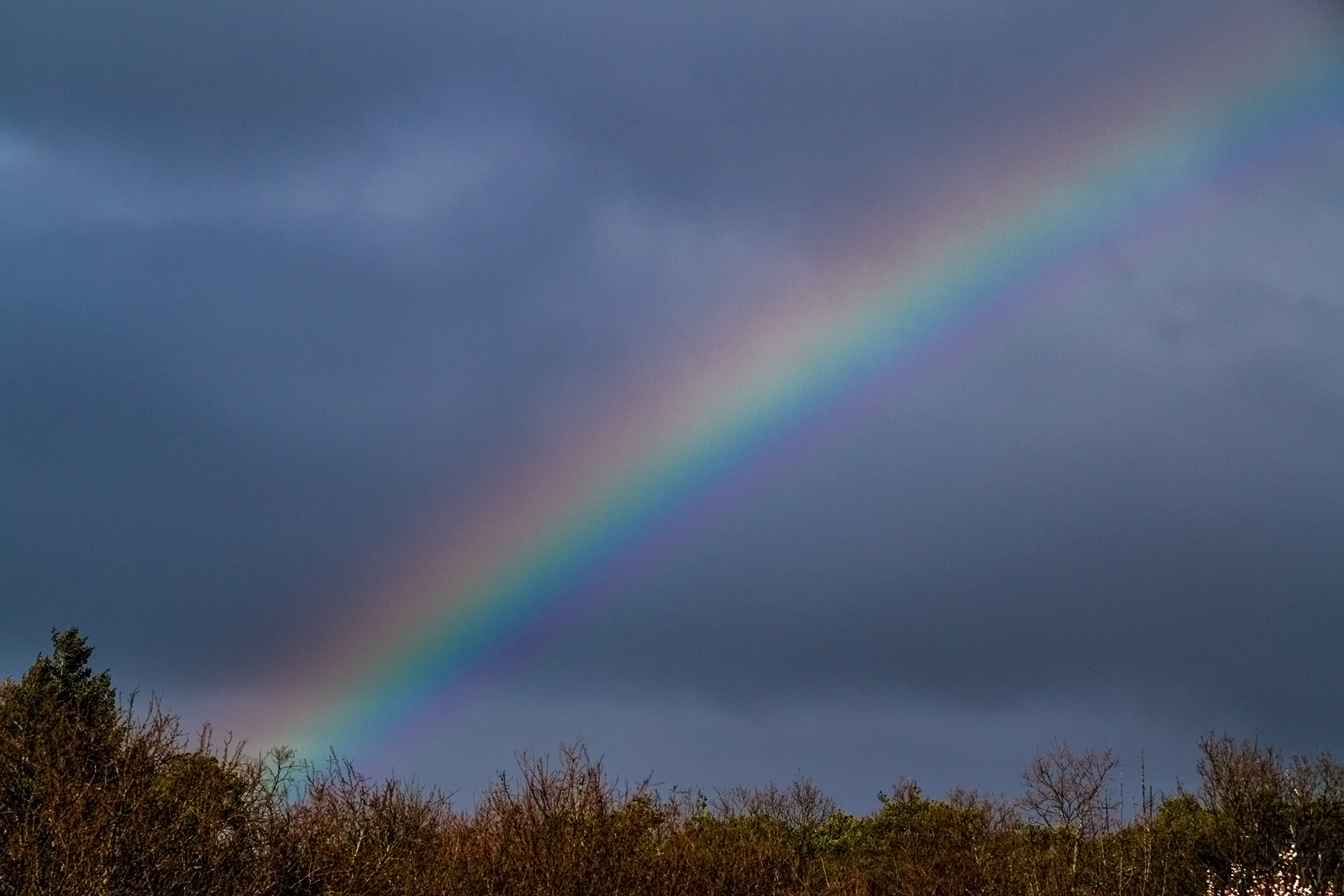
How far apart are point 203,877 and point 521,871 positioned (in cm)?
725

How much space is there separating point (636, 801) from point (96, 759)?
11.9 m

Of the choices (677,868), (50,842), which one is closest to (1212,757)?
(677,868)

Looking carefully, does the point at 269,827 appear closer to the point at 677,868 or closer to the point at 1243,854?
the point at 677,868

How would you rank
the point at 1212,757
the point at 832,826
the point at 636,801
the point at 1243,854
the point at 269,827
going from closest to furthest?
the point at 269,827, the point at 636,801, the point at 1243,854, the point at 1212,757, the point at 832,826

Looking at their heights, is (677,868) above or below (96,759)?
below

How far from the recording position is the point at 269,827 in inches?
1090

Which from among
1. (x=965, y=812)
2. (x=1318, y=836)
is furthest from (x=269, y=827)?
(x=965, y=812)

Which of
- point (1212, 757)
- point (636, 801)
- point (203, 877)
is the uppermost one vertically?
point (1212, 757)

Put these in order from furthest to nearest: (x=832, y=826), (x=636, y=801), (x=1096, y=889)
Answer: (x=832, y=826) → (x=1096, y=889) → (x=636, y=801)

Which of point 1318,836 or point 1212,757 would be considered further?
point 1212,757

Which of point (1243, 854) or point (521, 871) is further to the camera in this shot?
point (1243, 854)

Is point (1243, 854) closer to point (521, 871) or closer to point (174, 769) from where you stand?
point (521, 871)

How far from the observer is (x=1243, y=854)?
47.2m

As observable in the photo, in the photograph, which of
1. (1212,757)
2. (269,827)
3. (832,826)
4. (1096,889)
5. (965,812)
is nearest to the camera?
(269,827)
